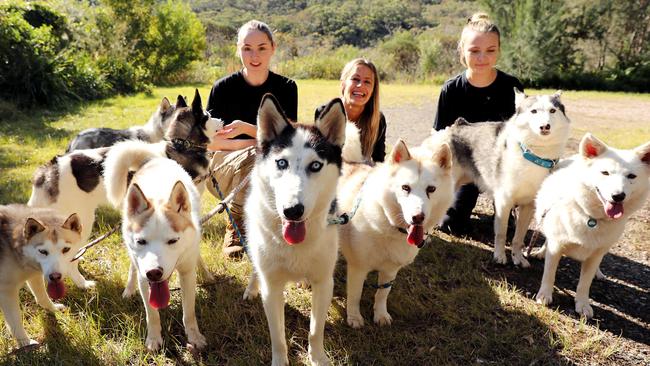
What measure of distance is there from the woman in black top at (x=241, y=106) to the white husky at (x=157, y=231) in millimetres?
996

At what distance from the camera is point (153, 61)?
18297 millimetres

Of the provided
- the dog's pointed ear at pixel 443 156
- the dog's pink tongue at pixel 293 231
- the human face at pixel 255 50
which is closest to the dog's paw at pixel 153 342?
the dog's pink tongue at pixel 293 231

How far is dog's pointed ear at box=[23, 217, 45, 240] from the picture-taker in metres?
2.14

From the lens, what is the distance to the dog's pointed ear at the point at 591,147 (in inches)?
99.7

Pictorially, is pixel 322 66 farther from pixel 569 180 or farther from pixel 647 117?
pixel 569 180

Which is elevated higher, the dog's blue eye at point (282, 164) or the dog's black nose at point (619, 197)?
the dog's blue eye at point (282, 164)

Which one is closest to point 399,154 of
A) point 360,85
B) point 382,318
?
point 382,318

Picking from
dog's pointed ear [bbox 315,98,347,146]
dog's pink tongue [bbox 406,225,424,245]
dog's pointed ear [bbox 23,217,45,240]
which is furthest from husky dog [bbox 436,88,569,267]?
dog's pointed ear [bbox 23,217,45,240]

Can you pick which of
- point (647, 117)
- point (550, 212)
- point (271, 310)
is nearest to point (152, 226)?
point (271, 310)

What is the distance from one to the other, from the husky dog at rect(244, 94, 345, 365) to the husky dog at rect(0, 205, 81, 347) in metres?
1.11

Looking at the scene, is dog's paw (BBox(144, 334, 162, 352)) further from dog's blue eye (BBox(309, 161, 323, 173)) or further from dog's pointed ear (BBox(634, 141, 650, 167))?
dog's pointed ear (BBox(634, 141, 650, 167))

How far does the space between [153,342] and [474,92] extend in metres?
3.94

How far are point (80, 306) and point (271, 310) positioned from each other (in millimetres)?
1541

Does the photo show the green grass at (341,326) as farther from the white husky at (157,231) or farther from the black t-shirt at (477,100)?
the black t-shirt at (477,100)
